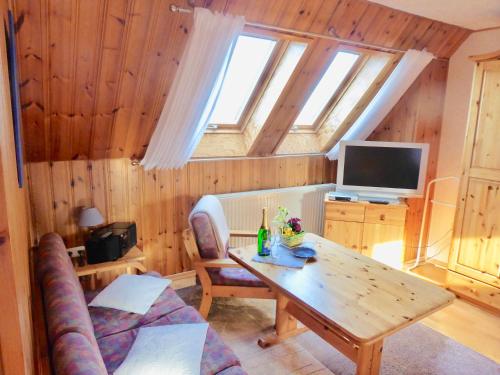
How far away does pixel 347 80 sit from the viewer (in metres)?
3.73

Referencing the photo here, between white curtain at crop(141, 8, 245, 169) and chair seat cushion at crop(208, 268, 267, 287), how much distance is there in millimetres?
1028

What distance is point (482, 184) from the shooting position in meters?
3.05

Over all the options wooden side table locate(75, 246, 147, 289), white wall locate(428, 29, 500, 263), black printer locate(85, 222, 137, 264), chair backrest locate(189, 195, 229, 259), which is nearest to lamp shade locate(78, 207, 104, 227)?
black printer locate(85, 222, 137, 264)

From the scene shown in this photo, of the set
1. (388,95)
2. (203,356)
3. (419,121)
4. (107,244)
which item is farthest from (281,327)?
(419,121)

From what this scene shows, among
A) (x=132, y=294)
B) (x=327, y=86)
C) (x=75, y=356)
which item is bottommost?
(x=132, y=294)

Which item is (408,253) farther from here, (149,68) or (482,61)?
(149,68)

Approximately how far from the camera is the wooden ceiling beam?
2.89m

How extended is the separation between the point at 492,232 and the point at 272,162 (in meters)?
2.07

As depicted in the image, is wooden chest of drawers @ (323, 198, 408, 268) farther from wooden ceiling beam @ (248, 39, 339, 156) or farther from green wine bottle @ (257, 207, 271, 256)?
green wine bottle @ (257, 207, 271, 256)

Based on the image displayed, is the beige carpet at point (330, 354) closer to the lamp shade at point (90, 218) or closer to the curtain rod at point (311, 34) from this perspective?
the lamp shade at point (90, 218)

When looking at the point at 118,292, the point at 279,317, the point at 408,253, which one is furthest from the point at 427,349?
the point at 118,292

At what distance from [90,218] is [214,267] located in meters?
1.02

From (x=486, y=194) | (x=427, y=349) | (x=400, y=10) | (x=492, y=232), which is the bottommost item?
(x=427, y=349)

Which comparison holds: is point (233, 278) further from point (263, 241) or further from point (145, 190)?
point (145, 190)
